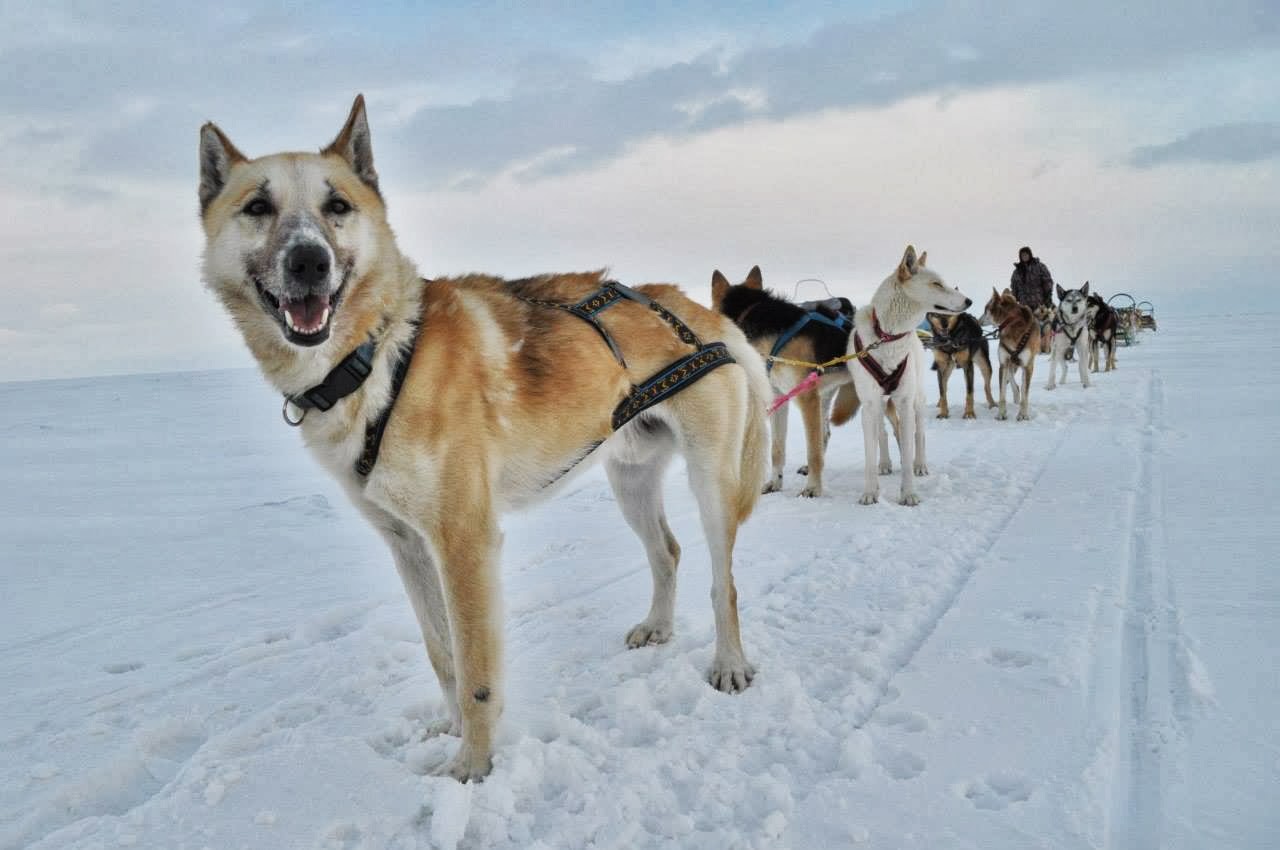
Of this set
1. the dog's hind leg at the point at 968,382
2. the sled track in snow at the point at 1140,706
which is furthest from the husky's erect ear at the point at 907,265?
the dog's hind leg at the point at 968,382

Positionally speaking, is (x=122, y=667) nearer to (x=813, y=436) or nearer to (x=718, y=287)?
(x=813, y=436)

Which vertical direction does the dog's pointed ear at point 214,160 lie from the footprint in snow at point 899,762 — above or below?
above

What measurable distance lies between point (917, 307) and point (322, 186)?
5731 millimetres

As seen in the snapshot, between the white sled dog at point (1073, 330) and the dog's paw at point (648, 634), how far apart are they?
49.6 feet

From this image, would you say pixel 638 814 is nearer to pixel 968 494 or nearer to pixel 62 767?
pixel 62 767

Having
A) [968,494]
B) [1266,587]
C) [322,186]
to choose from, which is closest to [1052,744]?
[1266,587]

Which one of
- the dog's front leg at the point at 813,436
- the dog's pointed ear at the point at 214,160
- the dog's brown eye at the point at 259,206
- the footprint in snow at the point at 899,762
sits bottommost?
the footprint in snow at the point at 899,762

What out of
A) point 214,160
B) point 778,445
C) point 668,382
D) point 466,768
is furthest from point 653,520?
point 778,445

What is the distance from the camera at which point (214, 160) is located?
2.75 metres

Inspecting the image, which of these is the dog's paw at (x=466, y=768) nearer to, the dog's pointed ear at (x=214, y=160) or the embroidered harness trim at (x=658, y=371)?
the embroidered harness trim at (x=658, y=371)

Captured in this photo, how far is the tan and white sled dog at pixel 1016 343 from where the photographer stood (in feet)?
38.5

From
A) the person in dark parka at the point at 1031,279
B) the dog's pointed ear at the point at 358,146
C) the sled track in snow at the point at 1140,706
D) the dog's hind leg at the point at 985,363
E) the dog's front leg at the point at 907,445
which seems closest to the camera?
the sled track in snow at the point at 1140,706

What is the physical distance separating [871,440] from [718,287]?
2396mm

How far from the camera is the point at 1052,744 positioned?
8.52 ft
